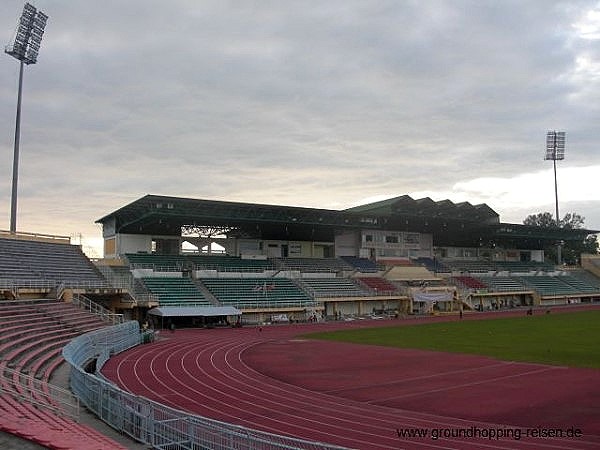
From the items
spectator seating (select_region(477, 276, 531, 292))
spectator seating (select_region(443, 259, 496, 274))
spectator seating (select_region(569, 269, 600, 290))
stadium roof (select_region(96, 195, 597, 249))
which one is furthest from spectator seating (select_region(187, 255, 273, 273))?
spectator seating (select_region(569, 269, 600, 290))

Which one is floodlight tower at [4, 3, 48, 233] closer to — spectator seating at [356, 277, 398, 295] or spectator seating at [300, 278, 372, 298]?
spectator seating at [300, 278, 372, 298]

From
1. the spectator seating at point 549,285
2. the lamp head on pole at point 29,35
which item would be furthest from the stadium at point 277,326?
the lamp head on pole at point 29,35

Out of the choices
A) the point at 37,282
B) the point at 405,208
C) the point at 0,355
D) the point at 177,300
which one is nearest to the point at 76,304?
the point at 37,282

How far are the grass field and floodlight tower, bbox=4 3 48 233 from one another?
2664 cm

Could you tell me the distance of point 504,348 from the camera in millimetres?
33531

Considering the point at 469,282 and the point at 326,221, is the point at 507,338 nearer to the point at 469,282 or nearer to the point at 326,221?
the point at 326,221

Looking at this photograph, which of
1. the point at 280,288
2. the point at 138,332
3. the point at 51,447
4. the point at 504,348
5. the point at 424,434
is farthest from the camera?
the point at 280,288

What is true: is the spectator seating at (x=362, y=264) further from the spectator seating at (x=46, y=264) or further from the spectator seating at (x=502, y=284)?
the spectator seating at (x=46, y=264)

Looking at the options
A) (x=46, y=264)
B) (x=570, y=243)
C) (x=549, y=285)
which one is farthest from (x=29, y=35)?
(x=570, y=243)

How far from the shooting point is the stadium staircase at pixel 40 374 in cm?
1081

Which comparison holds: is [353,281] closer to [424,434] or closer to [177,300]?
[177,300]

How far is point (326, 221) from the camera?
69.2m

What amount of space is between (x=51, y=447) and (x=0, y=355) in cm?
1350

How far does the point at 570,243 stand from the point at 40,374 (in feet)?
427
